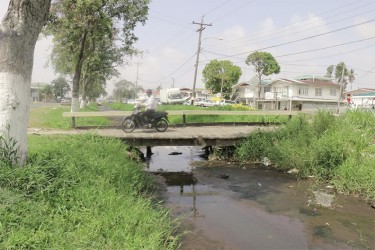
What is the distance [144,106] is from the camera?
523 inches

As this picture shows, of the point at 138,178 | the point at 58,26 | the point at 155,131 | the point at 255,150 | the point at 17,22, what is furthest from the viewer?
the point at 58,26

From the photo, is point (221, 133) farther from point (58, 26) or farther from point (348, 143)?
point (58, 26)

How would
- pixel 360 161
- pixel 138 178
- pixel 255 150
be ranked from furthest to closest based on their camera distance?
pixel 255 150 < pixel 360 161 < pixel 138 178

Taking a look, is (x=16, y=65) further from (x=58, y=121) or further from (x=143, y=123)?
(x=58, y=121)

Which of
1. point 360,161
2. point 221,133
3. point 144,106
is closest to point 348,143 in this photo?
point 360,161

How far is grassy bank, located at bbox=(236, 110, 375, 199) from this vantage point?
8938 millimetres

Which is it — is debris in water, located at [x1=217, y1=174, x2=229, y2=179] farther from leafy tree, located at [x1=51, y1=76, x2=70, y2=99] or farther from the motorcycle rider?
leafy tree, located at [x1=51, y1=76, x2=70, y2=99]

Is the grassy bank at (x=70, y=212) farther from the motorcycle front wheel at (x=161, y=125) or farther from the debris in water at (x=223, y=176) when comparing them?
the motorcycle front wheel at (x=161, y=125)

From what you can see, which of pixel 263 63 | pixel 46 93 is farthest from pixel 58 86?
pixel 263 63

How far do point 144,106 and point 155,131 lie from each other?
112cm

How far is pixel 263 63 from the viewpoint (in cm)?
5616

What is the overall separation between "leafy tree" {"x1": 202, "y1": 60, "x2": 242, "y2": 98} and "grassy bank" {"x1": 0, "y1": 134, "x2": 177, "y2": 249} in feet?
184

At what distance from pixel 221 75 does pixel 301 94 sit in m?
14.7

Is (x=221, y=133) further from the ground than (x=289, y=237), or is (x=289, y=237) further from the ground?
(x=221, y=133)
